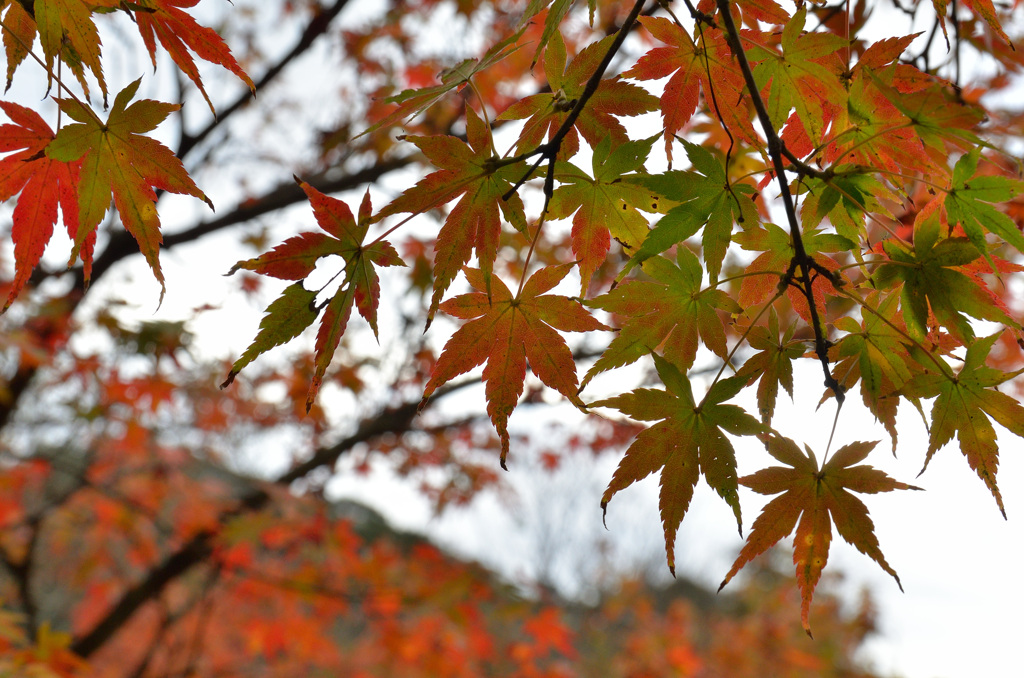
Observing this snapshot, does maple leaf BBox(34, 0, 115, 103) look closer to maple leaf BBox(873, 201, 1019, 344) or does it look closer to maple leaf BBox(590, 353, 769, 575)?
maple leaf BBox(590, 353, 769, 575)

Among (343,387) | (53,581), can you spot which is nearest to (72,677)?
(343,387)

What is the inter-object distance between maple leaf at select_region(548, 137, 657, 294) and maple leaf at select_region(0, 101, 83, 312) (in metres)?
0.59

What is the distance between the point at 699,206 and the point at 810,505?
0.38 metres

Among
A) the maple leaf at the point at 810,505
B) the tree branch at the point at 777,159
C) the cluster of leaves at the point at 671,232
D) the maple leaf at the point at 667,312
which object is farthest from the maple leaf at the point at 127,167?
the maple leaf at the point at 810,505

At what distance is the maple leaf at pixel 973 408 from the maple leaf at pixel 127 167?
2.81ft

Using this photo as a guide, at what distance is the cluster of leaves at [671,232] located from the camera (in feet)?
2.17

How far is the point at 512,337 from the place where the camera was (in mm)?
764

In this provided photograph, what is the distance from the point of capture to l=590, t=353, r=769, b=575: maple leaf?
684 mm

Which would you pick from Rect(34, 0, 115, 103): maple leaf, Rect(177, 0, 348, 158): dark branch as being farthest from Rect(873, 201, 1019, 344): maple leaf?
Rect(177, 0, 348, 158): dark branch

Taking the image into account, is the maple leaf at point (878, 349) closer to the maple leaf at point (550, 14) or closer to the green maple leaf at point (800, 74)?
the green maple leaf at point (800, 74)

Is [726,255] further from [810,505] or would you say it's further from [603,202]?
[810,505]

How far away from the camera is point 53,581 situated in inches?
282

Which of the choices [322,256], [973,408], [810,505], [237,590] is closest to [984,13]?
[973,408]

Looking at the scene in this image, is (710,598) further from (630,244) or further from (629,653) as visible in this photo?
(630,244)
